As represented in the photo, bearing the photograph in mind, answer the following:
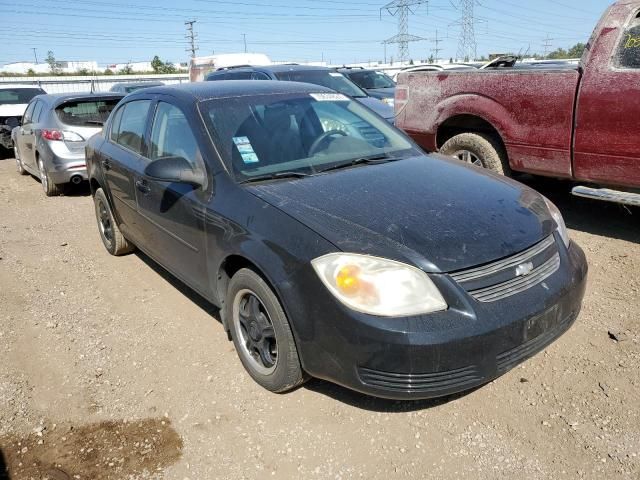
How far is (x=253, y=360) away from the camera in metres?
3.07

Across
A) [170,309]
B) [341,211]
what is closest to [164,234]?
[170,309]

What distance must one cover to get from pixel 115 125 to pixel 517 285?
3.81 meters

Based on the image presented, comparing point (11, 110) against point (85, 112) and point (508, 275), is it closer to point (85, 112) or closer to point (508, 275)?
point (85, 112)

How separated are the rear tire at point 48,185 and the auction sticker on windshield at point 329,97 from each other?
5.74 metres

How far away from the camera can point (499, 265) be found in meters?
2.49

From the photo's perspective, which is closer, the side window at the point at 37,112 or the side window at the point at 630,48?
the side window at the point at 630,48

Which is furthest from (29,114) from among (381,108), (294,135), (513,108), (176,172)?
(513,108)

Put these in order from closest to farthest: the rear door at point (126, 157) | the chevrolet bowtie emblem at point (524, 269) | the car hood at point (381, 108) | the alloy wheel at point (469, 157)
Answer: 1. the chevrolet bowtie emblem at point (524, 269)
2. the rear door at point (126, 157)
3. the alloy wheel at point (469, 157)
4. the car hood at point (381, 108)

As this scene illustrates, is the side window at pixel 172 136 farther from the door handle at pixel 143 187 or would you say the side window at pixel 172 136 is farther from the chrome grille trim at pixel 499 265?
the chrome grille trim at pixel 499 265

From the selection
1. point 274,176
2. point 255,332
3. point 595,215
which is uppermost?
point 274,176

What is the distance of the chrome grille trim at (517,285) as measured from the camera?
2402mm

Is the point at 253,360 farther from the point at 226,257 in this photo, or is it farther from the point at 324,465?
the point at 324,465

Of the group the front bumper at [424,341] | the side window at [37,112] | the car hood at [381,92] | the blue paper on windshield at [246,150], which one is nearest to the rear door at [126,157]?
the blue paper on windshield at [246,150]

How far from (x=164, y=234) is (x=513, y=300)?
238cm
